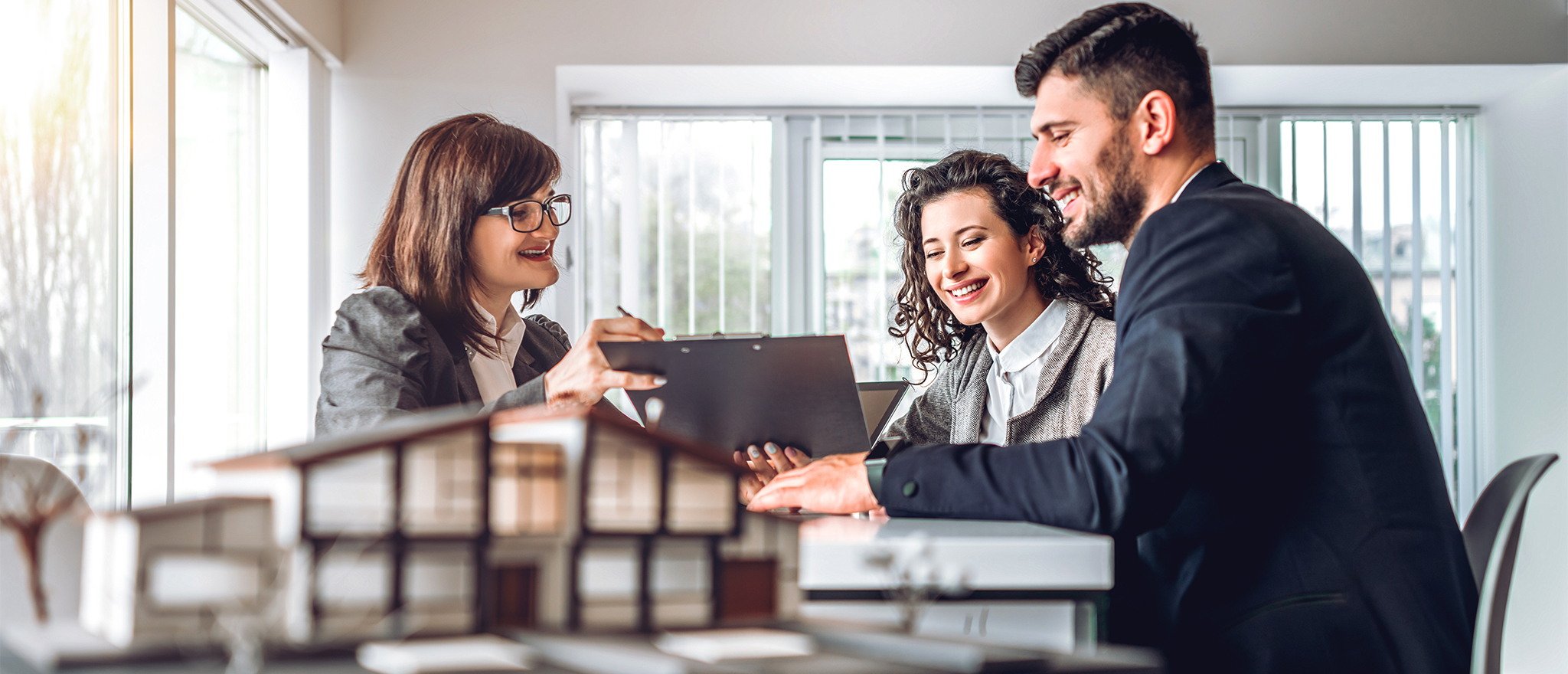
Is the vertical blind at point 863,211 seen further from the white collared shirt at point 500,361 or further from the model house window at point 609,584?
the model house window at point 609,584

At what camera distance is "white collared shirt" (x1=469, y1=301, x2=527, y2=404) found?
5.39 feet

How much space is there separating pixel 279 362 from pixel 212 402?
1.07 ft

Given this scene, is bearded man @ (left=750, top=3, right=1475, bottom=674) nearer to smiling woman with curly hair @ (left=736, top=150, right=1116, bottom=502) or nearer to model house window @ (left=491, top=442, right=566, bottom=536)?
model house window @ (left=491, top=442, right=566, bottom=536)

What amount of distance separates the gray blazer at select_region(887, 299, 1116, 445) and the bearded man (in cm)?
60

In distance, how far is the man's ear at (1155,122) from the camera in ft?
4.12

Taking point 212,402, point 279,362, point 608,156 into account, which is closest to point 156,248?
point 212,402

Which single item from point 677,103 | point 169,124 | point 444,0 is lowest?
point 169,124

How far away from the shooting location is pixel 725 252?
11.1 ft

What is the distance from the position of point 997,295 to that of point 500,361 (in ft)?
3.37

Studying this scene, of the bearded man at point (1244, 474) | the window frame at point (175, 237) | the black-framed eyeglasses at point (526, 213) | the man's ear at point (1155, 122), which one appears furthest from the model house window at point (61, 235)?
the man's ear at point (1155, 122)

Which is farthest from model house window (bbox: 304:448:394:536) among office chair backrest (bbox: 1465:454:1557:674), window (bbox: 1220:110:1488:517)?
window (bbox: 1220:110:1488:517)

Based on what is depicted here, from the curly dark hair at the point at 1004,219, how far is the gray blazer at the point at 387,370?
107 cm

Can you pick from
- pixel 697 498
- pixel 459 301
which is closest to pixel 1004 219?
pixel 459 301

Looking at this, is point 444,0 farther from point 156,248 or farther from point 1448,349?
point 1448,349
